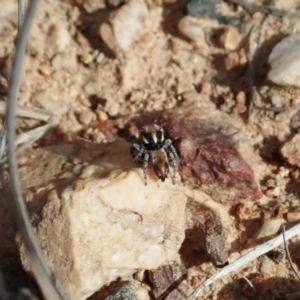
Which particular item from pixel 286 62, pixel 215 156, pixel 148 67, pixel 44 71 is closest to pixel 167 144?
pixel 215 156

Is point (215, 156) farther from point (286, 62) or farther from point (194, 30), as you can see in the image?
point (194, 30)

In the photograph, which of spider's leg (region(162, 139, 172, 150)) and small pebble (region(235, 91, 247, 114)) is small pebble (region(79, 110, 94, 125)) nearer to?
spider's leg (region(162, 139, 172, 150))

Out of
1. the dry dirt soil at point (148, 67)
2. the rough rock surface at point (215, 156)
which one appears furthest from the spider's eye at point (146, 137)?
the dry dirt soil at point (148, 67)

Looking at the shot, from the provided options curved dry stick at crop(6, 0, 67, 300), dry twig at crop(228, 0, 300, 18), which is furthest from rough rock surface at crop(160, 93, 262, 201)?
curved dry stick at crop(6, 0, 67, 300)

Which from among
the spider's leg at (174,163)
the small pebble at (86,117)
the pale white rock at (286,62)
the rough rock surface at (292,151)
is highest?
the pale white rock at (286,62)

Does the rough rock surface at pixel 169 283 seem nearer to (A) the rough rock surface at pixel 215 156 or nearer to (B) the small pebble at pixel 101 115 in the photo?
(A) the rough rock surface at pixel 215 156
